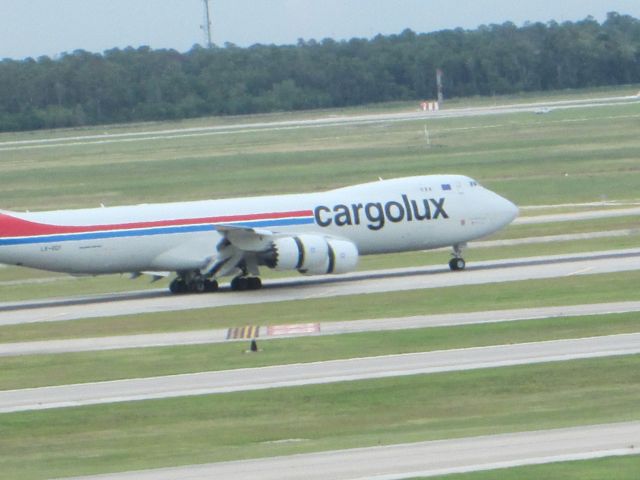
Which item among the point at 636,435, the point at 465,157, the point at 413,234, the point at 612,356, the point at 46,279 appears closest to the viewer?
the point at 636,435

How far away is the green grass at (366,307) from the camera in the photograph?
39688 mm

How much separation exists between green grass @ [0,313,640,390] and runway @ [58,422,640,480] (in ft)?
34.6

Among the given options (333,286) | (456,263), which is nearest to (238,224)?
(333,286)

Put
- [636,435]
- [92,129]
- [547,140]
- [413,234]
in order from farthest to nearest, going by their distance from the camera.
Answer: [92,129]
[547,140]
[413,234]
[636,435]

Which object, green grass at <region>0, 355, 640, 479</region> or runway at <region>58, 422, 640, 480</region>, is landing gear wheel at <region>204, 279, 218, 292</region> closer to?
green grass at <region>0, 355, 640, 479</region>

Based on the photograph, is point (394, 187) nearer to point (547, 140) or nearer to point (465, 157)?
point (465, 157)

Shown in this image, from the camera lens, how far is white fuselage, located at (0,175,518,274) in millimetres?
46312

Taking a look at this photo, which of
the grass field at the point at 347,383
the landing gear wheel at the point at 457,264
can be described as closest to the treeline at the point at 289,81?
the grass field at the point at 347,383

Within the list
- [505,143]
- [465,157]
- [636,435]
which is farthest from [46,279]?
[505,143]

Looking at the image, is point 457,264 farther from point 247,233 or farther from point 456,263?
point 247,233

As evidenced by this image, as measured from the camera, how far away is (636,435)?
71.3ft

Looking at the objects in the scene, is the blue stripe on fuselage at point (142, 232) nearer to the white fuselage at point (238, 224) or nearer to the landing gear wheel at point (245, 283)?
the white fuselage at point (238, 224)

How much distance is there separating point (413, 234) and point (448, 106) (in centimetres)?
12500

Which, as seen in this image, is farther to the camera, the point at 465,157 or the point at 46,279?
the point at 465,157
